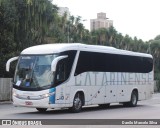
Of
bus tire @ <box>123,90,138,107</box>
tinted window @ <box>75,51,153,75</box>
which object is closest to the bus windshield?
tinted window @ <box>75,51,153,75</box>

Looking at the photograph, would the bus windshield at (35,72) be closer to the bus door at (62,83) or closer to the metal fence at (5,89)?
the bus door at (62,83)

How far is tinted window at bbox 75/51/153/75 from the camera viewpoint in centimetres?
2267

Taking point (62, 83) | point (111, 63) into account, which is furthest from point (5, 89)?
point (62, 83)

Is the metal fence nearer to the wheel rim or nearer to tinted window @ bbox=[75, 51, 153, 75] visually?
tinted window @ bbox=[75, 51, 153, 75]

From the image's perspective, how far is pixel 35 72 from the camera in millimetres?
20734

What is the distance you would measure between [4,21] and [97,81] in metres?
16.7

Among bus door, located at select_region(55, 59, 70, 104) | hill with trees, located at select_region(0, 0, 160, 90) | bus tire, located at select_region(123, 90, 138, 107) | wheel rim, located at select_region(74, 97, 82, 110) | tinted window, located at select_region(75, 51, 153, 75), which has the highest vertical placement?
hill with trees, located at select_region(0, 0, 160, 90)

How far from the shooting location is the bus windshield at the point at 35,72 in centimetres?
2053

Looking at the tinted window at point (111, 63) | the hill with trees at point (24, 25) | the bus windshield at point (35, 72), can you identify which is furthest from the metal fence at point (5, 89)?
the bus windshield at point (35, 72)

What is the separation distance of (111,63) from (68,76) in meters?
4.62

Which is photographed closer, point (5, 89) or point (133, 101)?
point (133, 101)

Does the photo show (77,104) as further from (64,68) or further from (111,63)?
(111,63)

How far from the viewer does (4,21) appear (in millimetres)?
38344

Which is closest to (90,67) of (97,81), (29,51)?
(97,81)
